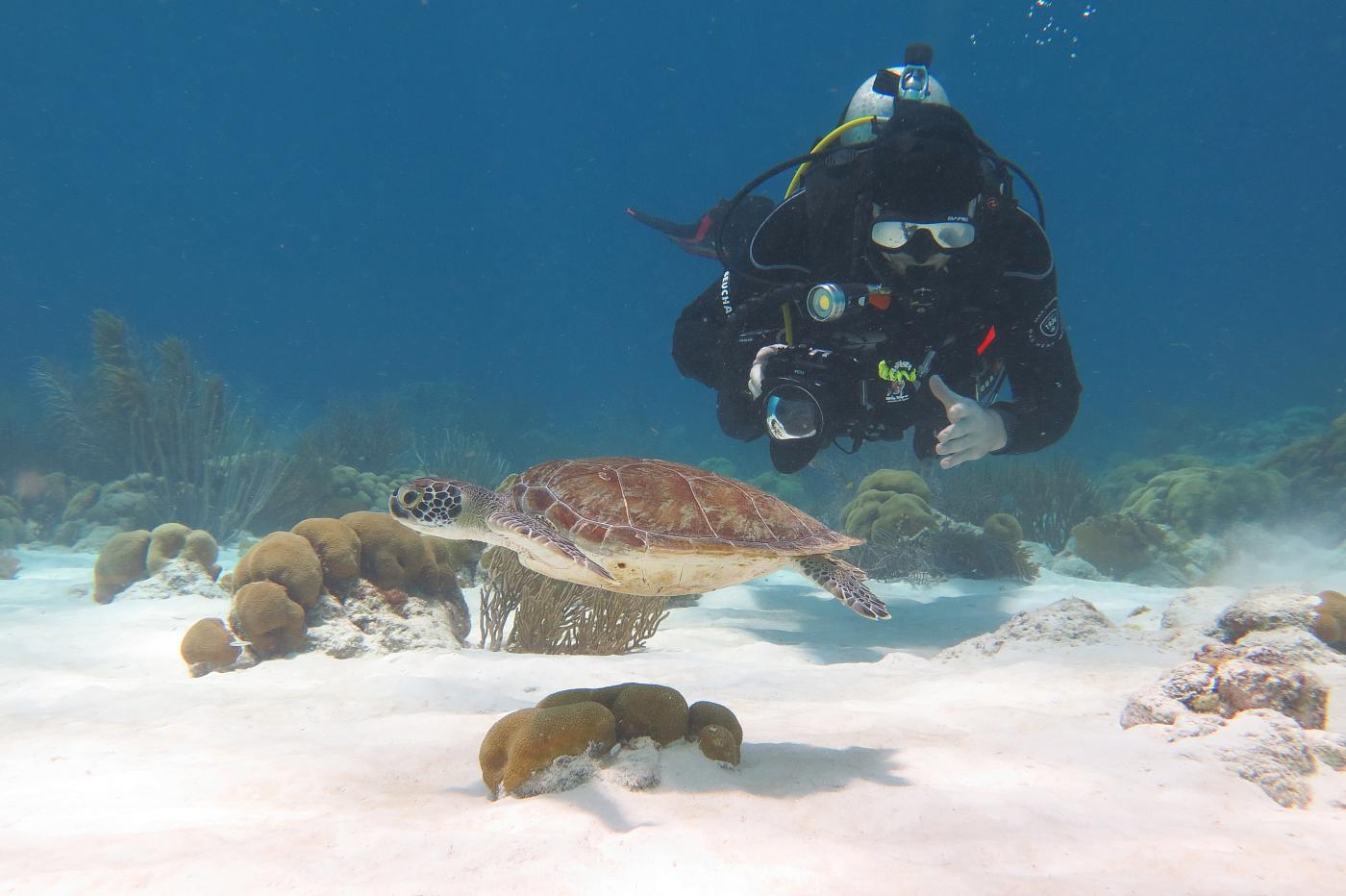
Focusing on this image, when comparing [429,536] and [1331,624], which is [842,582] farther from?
[429,536]

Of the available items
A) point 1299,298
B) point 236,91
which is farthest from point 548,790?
point 1299,298

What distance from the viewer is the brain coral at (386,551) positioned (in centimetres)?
523

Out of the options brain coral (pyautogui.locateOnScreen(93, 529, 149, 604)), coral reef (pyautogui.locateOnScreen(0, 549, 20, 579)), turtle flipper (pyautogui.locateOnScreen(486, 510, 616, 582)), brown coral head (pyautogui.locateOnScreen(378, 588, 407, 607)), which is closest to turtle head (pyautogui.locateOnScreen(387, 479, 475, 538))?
turtle flipper (pyautogui.locateOnScreen(486, 510, 616, 582))

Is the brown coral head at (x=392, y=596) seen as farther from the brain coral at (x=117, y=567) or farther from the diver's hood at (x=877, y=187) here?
the diver's hood at (x=877, y=187)

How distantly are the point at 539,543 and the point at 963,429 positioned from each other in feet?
8.77

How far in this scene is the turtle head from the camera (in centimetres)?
281

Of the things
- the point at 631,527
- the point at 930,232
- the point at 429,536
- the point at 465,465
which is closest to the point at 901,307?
the point at 930,232

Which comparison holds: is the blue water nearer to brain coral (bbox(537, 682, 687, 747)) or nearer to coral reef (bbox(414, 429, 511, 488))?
coral reef (bbox(414, 429, 511, 488))

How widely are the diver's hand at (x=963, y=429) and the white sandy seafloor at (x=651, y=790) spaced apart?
1471 millimetres

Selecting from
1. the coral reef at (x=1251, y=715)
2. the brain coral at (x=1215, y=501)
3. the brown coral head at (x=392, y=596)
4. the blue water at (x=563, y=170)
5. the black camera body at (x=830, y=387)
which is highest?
the blue water at (x=563, y=170)

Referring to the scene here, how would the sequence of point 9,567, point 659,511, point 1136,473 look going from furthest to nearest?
point 1136,473 < point 9,567 < point 659,511

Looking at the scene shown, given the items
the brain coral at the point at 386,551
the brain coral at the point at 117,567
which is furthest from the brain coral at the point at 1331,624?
the brain coral at the point at 117,567

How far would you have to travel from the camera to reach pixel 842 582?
319cm

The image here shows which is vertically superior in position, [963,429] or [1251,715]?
[963,429]
